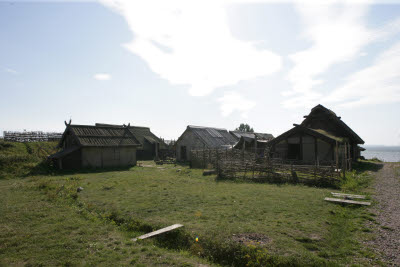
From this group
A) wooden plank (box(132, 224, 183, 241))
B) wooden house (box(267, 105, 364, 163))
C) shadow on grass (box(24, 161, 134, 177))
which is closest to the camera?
wooden plank (box(132, 224, 183, 241))

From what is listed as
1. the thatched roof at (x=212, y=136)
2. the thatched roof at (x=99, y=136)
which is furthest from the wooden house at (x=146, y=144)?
the thatched roof at (x=99, y=136)

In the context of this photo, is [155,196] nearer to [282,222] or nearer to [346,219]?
[282,222]

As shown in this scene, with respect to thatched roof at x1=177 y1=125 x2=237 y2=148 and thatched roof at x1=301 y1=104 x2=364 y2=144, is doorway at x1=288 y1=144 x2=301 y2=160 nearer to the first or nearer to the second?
thatched roof at x1=301 y1=104 x2=364 y2=144

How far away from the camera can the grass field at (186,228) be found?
5.43 m

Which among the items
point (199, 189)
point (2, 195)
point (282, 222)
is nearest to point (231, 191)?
point (199, 189)

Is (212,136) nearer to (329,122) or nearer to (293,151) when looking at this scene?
(293,151)

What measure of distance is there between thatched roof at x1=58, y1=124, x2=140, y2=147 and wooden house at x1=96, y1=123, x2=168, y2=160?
9.00 metres

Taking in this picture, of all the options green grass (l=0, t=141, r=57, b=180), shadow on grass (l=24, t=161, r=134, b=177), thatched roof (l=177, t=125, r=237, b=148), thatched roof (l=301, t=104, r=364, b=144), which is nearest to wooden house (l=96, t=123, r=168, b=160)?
thatched roof (l=177, t=125, r=237, b=148)

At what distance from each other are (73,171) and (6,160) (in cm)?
502

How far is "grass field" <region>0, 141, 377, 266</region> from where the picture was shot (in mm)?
5426

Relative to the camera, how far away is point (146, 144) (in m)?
37.8

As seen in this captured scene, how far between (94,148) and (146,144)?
47.6 ft

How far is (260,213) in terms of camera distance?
8.29 m

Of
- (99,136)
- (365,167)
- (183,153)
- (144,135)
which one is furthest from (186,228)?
(144,135)
